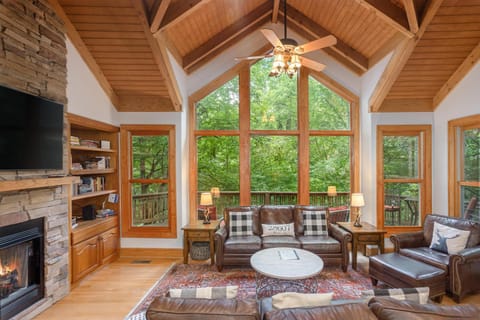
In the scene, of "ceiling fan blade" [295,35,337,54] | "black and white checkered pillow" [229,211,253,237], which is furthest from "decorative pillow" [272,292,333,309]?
"black and white checkered pillow" [229,211,253,237]

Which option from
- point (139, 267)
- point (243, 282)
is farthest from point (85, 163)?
point (243, 282)

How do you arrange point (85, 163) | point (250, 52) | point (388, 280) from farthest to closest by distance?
point (250, 52)
point (85, 163)
point (388, 280)

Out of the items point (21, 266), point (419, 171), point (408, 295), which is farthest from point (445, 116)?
point (21, 266)

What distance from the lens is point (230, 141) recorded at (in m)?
5.52

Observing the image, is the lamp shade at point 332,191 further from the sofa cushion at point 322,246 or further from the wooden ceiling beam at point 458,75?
the wooden ceiling beam at point 458,75

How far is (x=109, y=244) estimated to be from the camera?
4547 mm

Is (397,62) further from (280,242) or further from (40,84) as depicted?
(40,84)

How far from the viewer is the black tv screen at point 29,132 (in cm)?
263

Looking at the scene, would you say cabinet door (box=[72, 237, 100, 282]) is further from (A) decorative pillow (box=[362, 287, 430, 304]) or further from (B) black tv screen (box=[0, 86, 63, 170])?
(A) decorative pillow (box=[362, 287, 430, 304])

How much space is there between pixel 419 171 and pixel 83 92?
5942 mm

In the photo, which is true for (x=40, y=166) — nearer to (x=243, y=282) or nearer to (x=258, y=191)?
(x=243, y=282)

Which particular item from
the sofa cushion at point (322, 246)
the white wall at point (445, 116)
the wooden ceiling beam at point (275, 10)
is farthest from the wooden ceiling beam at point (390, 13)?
the sofa cushion at point (322, 246)

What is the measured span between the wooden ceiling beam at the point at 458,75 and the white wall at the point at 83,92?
18.9ft

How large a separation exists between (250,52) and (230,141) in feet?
6.16
